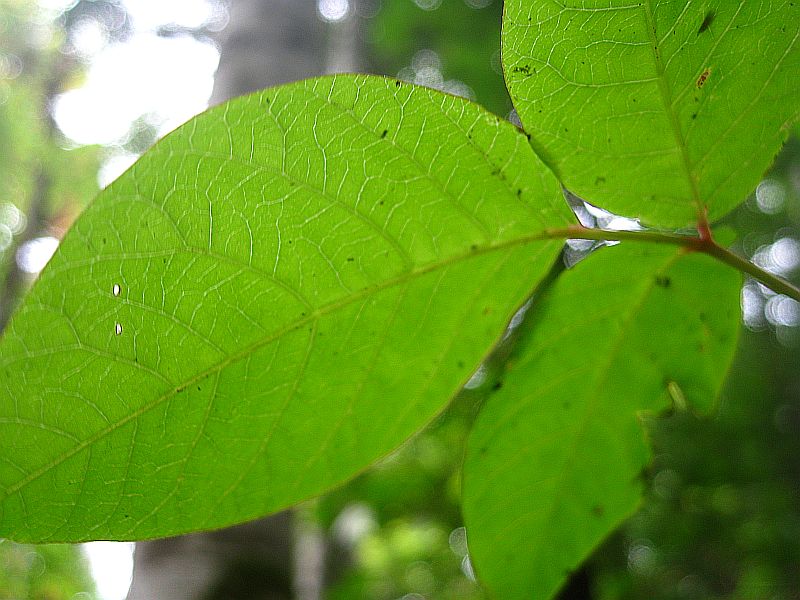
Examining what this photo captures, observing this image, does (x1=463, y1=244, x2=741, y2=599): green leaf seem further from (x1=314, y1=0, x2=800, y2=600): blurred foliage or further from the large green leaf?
(x1=314, y1=0, x2=800, y2=600): blurred foliage

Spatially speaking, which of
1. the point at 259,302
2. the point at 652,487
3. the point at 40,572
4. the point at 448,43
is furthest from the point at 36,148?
the point at 259,302

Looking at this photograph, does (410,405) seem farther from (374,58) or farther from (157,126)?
(157,126)

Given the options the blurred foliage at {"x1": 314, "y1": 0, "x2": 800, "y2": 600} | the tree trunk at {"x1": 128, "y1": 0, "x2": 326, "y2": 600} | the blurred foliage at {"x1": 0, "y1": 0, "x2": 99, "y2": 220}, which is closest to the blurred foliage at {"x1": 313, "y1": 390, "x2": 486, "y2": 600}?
the blurred foliage at {"x1": 314, "y1": 0, "x2": 800, "y2": 600}

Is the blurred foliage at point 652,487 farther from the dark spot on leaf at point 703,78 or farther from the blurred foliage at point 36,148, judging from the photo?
the blurred foliage at point 36,148

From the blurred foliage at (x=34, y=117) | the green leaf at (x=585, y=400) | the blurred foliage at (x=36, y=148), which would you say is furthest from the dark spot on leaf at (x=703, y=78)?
the blurred foliage at (x=34, y=117)

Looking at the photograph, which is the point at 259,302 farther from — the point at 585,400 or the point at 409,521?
the point at 409,521
